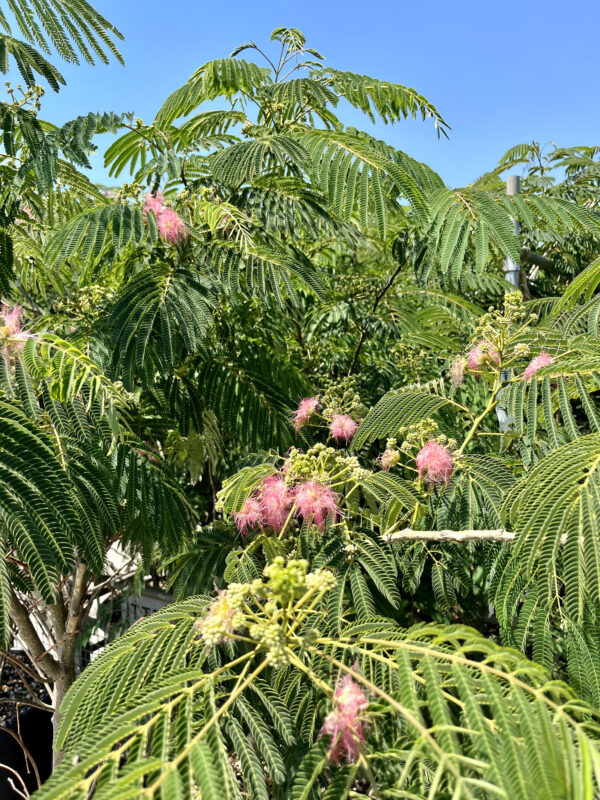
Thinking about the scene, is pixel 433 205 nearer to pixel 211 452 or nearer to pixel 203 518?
pixel 211 452

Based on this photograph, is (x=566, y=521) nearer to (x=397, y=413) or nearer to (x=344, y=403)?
(x=397, y=413)

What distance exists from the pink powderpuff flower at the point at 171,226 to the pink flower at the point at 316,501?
43.8 inches

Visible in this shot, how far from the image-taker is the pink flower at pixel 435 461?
1.94 m

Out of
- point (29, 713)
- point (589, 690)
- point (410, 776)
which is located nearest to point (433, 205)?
point (589, 690)

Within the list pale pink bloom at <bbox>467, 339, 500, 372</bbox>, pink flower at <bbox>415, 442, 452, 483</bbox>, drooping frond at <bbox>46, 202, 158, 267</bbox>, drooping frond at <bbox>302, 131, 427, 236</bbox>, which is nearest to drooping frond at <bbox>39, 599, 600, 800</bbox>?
pink flower at <bbox>415, 442, 452, 483</bbox>

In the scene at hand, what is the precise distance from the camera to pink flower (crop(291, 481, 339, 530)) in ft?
5.98

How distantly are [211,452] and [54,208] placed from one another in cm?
145

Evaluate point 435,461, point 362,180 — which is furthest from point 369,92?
point 435,461

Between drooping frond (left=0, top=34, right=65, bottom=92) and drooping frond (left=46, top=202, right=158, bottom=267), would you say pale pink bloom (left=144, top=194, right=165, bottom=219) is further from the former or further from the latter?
drooping frond (left=0, top=34, right=65, bottom=92)

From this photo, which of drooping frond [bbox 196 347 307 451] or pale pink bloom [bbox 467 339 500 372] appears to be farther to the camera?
drooping frond [bbox 196 347 307 451]

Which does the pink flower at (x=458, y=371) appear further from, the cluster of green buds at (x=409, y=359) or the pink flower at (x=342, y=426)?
the cluster of green buds at (x=409, y=359)

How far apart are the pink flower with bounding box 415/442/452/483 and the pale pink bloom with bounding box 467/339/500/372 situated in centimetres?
30

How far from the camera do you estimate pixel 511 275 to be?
2.98m

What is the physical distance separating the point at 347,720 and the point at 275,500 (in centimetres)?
88
